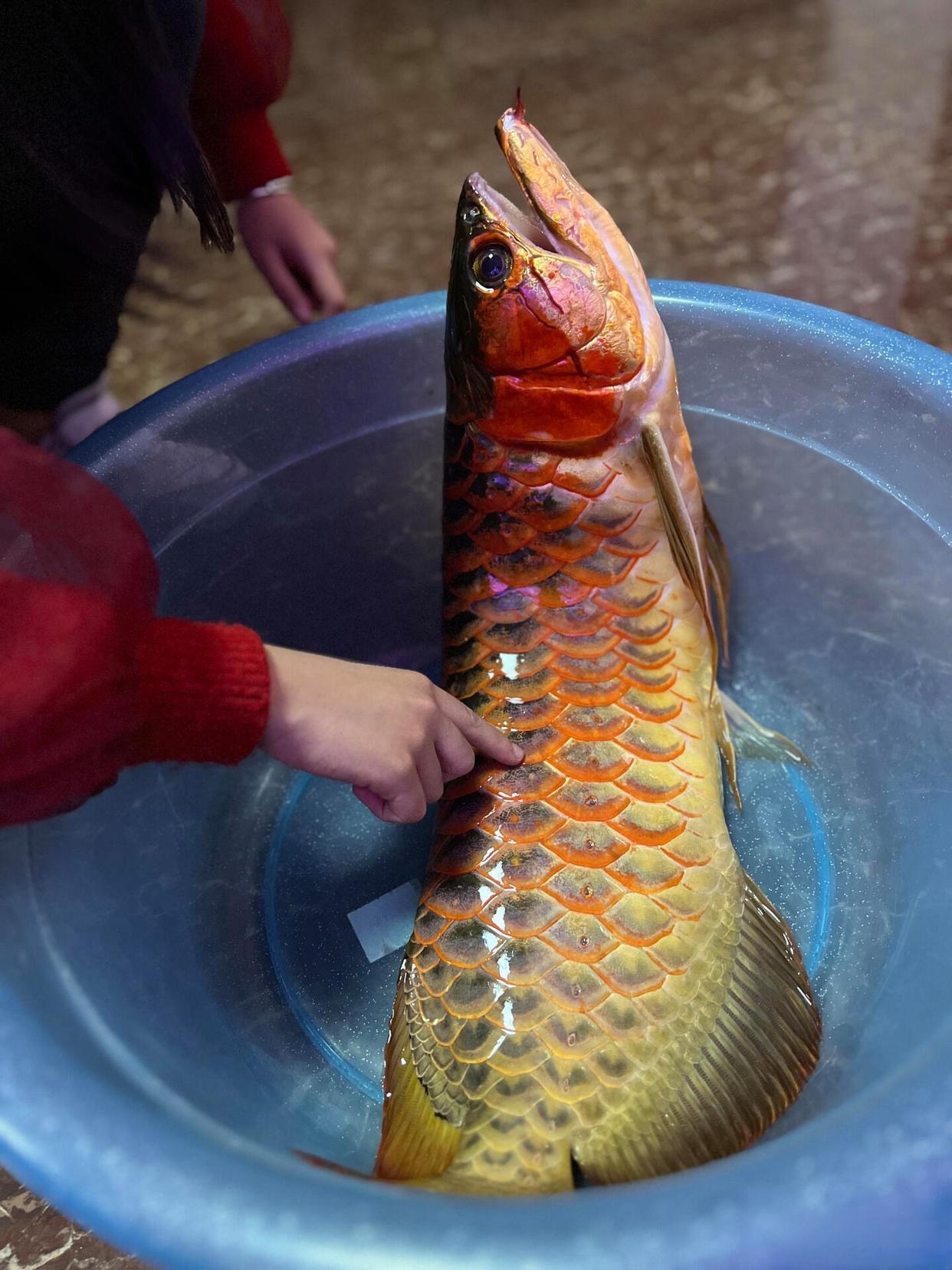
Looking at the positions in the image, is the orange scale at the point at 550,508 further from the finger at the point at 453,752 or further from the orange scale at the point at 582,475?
the finger at the point at 453,752

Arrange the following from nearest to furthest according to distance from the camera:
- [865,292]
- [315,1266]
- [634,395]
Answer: [315,1266], [634,395], [865,292]

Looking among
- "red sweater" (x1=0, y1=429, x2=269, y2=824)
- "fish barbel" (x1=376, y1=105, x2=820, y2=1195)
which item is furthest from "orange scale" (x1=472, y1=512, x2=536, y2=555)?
"red sweater" (x1=0, y1=429, x2=269, y2=824)

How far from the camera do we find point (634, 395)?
653 mm

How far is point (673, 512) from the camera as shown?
26.2 inches

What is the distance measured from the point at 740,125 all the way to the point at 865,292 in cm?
52

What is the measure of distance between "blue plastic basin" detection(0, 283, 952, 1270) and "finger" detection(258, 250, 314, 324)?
0.31 feet

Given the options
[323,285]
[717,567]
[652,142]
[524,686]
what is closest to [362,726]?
[524,686]

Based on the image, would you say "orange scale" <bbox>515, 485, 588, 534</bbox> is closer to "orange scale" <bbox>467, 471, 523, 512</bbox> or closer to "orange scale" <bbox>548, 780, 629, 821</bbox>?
"orange scale" <bbox>467, 471, 523, 512</bbox>

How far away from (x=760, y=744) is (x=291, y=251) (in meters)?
0.58

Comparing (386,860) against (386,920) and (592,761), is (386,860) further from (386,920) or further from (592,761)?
(592,761)

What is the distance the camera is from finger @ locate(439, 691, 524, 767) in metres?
0.60

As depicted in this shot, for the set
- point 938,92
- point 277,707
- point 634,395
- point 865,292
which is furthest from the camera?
point 938,92

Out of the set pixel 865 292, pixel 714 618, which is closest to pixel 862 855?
pixel 714 618

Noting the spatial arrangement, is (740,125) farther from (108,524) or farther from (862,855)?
(108,524)
